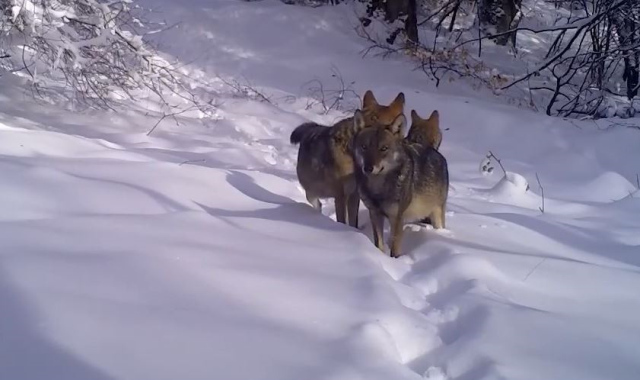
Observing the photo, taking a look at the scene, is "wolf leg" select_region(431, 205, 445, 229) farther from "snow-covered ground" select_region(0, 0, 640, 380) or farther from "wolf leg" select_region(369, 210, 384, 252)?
"wolf leg" select_region(369, 210, 384, 252)

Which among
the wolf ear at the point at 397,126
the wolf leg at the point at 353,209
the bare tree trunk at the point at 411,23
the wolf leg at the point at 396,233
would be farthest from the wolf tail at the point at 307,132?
the bare tree trunk at the point at 411,23

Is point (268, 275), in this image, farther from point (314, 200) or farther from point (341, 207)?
point (314, 200)

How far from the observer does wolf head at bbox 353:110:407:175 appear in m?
5.24

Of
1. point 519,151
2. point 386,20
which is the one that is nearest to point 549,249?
point 519,151

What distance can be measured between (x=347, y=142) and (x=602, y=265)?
7.72 feet

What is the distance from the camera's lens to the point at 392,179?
5383 mm

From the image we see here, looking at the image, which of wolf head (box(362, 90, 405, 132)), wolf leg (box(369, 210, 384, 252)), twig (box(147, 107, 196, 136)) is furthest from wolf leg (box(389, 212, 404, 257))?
twig (box(147, 107, 196, 136))

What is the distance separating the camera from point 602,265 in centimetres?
492

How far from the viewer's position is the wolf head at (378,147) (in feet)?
17.2

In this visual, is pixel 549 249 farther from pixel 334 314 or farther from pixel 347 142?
pixel 334 314

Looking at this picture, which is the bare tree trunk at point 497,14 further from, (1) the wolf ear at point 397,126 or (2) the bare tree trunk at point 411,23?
(1) the wolf ear at point 397,126

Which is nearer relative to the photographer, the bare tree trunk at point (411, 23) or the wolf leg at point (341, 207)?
the wolf leg at point (341, 207)

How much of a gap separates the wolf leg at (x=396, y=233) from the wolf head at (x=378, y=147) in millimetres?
413

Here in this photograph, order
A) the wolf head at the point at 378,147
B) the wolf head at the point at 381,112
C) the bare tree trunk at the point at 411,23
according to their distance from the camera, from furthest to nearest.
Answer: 1. the bare tree trunk at the point at 411,23
2. the wolf head at the point at 381,112
3. the wolf head at the point at 378,147
